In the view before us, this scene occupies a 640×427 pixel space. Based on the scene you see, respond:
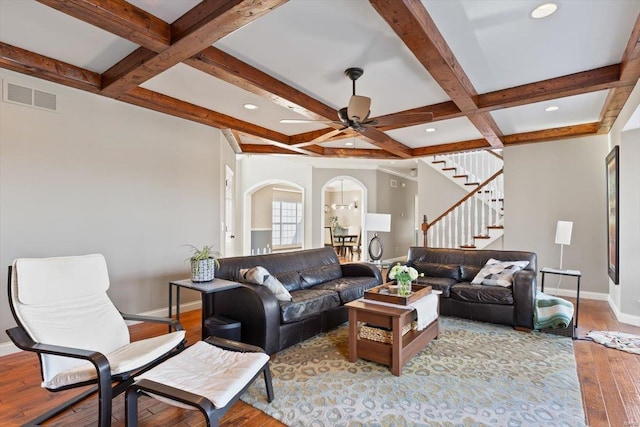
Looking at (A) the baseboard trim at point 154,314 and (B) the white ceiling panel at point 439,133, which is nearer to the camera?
(A) the baseboard trim at point 154,314

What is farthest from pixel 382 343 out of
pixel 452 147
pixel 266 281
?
pixel 452 147

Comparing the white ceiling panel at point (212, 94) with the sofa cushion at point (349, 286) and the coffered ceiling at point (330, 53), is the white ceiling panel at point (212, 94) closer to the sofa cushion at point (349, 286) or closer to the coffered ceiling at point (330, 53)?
the coffered ceiling at point (330, 53)

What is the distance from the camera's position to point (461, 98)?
3572 mm

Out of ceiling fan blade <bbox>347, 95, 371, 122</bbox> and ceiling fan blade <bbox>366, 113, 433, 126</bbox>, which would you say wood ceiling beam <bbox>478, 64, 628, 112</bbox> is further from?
ceiling fan blade <bbox>347, 95, 371, 122</bbox>

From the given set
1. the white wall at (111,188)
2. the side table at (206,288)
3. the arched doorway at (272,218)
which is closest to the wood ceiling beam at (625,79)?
the side table at (206,288)

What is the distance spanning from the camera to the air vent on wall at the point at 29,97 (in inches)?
121

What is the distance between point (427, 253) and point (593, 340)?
2.14 m

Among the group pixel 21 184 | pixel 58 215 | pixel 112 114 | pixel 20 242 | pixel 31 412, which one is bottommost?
pixel 31 412

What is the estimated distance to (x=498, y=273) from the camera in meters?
4.09

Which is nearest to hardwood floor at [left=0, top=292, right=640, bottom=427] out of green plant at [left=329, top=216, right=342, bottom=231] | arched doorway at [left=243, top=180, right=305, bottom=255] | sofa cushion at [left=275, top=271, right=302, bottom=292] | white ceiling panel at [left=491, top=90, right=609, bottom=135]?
sofa cushion at [left=275, top=271, right=302, bottom=292]

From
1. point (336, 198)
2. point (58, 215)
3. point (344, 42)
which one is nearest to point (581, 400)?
point (344, 42)

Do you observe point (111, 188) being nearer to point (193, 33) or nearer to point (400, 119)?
point (193, 33)

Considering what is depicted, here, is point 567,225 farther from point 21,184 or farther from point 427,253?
point 21,184

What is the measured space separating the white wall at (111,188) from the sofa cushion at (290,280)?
1.50 m
